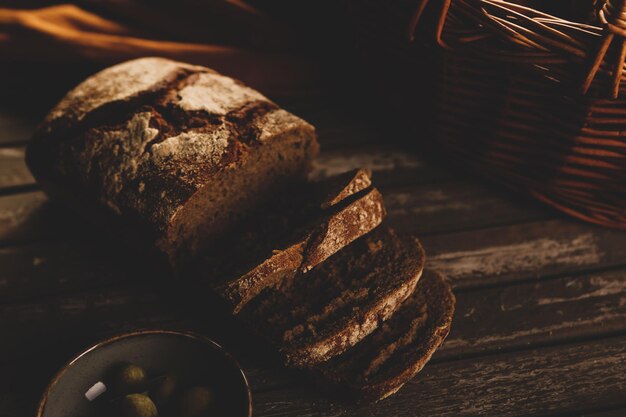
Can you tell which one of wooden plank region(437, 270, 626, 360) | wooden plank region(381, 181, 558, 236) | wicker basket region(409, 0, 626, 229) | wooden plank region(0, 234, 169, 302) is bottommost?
wooden plank region(0, 234, 169, 302)

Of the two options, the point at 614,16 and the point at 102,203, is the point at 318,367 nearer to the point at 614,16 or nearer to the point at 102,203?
the point at 102,203

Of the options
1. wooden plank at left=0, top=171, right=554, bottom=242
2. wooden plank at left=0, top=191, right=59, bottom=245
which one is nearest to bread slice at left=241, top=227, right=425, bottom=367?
wooden plank at left=0, top=171, right=554, bottom=242

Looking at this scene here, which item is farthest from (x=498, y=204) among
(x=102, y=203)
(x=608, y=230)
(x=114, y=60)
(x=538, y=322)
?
(x=114, y=60)

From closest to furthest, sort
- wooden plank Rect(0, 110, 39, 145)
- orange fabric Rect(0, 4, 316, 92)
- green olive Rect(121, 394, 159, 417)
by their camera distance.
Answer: green olive Rect(121, 394, 159, 417) → wooden plank Rect(0, 110, 39, 145) → orange fabric Rect(0, 4, 316, 92)

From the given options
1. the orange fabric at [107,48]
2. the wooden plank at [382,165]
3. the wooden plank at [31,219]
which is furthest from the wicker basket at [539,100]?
the wooden plank at [31,219]

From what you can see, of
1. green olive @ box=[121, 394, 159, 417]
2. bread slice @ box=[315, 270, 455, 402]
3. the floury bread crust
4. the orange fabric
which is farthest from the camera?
the orange fabric

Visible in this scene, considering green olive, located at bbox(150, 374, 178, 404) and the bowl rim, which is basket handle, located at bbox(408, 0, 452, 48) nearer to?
the bowl rim

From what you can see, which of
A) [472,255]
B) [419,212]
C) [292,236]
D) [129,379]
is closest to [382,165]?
[419,212]
